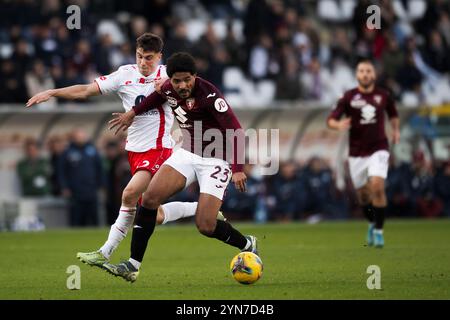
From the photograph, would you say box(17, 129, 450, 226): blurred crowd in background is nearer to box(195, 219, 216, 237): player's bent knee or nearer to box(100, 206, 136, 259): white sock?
box(100, 206, 136, 259): white sock

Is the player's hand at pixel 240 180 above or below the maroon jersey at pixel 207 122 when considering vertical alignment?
below

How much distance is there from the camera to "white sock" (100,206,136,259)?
12.3 m

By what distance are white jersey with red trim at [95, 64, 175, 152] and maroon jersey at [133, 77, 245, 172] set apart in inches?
37.7

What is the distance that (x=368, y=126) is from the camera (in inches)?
689

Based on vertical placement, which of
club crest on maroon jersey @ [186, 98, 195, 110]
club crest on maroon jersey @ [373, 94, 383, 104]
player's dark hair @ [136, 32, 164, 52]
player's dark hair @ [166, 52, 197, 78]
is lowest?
club crest on maroon jersey @ [186, 98, 195, 110]

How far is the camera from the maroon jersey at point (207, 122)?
11.6 metres

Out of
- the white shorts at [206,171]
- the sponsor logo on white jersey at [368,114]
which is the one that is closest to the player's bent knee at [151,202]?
the white shorts at [206,171]

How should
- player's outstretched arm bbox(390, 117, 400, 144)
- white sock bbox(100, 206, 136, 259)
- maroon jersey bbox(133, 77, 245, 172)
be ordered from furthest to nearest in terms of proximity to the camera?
player's outstretched arm bbox(390, 117, 400, 144) < white sock bbox(100, 206, 136, 259) < maroon jersey bbox(133, 77, 245, 172)

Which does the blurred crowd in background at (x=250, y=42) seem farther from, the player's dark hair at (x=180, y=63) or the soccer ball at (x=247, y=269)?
the soccer ball at (x=247, y=269)

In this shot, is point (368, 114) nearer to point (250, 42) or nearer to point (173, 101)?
point (173, 101)

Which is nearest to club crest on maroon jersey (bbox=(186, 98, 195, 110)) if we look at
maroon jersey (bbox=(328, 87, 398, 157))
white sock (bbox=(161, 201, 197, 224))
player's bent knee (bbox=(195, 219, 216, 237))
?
player's bent knee (bbox=(195, 219, 216, 237))

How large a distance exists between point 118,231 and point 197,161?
133cm

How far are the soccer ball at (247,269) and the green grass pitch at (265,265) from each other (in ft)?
0.38
